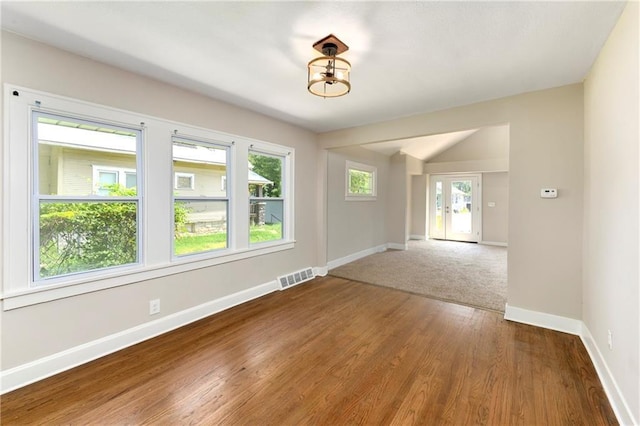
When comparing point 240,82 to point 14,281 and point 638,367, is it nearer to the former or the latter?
point 14,281

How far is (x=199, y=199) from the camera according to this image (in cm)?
317

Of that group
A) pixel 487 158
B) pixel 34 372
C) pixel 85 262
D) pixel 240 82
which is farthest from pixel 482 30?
pixel 487 158

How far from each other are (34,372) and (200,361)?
1151mm

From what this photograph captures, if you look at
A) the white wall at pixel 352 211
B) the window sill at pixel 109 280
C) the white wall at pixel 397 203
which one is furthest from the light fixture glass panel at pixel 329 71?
the white wall at pixel 397 203

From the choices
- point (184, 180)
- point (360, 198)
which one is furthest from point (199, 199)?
point (360, 198)

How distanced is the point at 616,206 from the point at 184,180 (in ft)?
12.2

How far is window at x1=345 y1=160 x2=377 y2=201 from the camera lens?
5932 mm

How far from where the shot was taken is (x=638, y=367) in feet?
4.79

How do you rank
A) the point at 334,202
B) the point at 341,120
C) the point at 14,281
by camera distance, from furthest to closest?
the point at 334,202, the point at 341,120, the point at 14,281

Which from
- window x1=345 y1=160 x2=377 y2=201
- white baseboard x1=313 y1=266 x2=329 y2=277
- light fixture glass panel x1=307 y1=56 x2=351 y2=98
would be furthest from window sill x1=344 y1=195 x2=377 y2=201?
Result: light fixture glass panel x1=307 y1=56 x2=351 y2=98

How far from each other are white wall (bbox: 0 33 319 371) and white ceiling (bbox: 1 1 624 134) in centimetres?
13

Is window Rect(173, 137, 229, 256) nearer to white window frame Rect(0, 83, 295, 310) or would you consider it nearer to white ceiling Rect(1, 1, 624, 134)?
white window frame Rect(0, 83, 295, 310)

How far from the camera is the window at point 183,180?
116 inches

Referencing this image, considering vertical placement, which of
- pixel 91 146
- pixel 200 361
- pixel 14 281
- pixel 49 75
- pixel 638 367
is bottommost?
pixel 200 361
